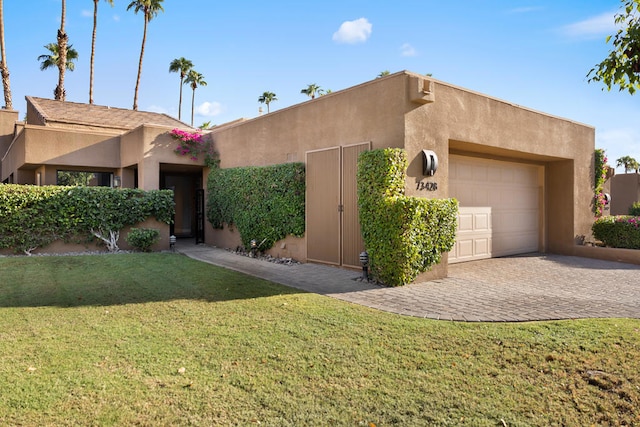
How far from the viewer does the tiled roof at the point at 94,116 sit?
17250 millimetres

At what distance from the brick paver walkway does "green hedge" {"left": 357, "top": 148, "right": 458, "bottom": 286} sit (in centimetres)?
42

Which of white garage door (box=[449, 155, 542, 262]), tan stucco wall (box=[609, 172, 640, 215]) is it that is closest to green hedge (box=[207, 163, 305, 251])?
white garage door (box=[449, 155, 542, 262])

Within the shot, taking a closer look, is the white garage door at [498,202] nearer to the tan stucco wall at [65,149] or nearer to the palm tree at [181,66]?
the tan stucco wall at [65,149]

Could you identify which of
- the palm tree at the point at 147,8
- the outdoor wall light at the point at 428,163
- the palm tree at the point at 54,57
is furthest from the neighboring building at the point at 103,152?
the palm tree at the point at 147,8

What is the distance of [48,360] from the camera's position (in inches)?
144

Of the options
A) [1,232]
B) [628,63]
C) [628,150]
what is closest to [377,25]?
[628,63]

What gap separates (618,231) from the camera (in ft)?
37.1

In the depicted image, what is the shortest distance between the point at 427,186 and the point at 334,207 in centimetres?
214

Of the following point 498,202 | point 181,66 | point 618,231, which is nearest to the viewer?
point 498,202

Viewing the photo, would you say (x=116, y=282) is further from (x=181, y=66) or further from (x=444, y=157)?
(x=181, y=66)

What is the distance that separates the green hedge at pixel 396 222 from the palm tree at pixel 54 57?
93.7 ft

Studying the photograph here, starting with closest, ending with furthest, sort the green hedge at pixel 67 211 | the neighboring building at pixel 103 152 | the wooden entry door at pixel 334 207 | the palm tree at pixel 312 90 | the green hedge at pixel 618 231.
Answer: the wooden entry door at pixel 334 207, the green hedge at pixel 67 211, the green hedge at pixel 618 231, the neighboring building at pixel 103 152, the palm tree at pixel 312 90

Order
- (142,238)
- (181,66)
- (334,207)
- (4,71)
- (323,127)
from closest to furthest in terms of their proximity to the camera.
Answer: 1. (334,207)
2. (323,127)
3. (142,238)
4. (4,71)
5. (181,66)

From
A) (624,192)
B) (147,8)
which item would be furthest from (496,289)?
(147,8)
